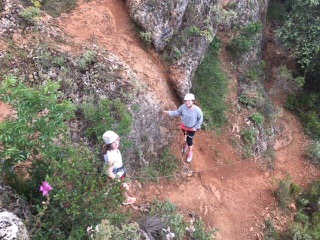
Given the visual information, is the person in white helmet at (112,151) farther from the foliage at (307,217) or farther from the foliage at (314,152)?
the foliage at (314,152)

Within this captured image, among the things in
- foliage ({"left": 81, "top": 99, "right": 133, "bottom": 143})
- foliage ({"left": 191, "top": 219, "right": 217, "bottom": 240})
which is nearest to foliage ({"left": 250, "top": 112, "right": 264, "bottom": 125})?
foliage ({"left": 191, "top": 219, "right": 217, "bottom": 240})

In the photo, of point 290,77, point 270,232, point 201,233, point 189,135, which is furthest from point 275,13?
point 201,233

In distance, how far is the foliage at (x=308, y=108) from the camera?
12759 millimetres

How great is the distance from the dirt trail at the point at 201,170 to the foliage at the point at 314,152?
1.57 meters

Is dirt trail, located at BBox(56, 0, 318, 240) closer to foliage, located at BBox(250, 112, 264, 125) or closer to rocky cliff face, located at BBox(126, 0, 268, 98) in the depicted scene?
rocky cliff face, located at BBox(126, 0, 268, 98)

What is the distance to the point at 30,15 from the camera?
7.85 metres

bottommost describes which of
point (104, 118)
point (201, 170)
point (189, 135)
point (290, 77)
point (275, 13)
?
point (201, 170)

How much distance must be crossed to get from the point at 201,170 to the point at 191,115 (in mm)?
2122

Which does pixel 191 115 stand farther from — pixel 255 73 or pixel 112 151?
pixel 255 73

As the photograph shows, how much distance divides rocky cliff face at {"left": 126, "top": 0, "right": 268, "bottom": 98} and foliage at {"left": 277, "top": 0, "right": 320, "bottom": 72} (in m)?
3.26

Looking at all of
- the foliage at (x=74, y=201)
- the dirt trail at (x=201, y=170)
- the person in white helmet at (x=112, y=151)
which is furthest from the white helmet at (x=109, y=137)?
the dirt trail at (x=201, y=170)

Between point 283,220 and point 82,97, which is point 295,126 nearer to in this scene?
point 283,220

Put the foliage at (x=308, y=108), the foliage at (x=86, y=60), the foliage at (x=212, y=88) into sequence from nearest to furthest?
the foliage at (x=86, y=60)
the foliage at (x=212, y=88)
the foliage at (x=308, y=108)

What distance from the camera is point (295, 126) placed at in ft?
42.5
